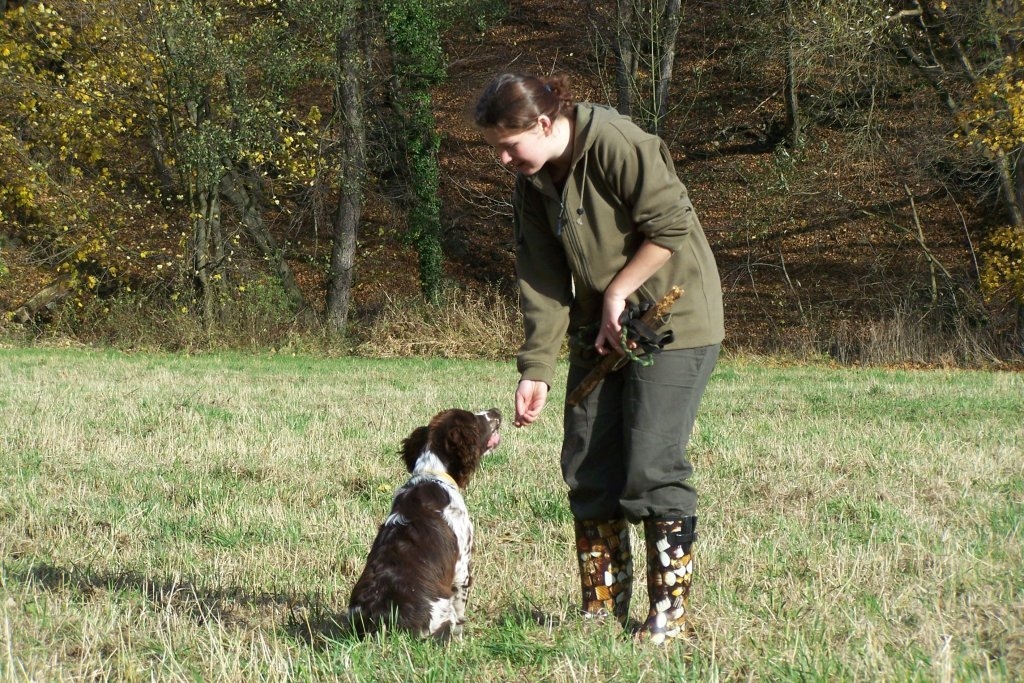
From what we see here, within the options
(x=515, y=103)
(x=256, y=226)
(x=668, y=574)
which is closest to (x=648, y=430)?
(x=668, y=574)

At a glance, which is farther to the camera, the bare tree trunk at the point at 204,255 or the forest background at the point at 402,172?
the bare tree trunk at the point at 204,255

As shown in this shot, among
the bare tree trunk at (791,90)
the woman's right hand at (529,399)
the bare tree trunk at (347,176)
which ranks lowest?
the woman's right hand at (529,399)

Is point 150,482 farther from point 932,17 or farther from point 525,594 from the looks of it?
point 932,17

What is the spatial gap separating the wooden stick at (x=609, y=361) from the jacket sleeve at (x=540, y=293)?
169 millimetres

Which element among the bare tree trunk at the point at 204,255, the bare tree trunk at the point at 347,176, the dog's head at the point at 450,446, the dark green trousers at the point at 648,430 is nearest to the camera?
the dark green trousers at the point at 648,430

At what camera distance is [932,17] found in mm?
23891

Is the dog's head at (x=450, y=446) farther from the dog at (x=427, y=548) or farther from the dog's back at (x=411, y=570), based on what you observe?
the dog's back at (x=411, y=570)

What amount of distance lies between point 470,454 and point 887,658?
2054 mm

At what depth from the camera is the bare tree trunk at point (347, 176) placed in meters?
22.5

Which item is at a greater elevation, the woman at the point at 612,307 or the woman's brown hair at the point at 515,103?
the woman's brown hair at the point at 515,103

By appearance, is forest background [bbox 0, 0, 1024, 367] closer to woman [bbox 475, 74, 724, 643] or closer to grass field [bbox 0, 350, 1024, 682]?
grass field [bbox 0, 350, 1024, 682]

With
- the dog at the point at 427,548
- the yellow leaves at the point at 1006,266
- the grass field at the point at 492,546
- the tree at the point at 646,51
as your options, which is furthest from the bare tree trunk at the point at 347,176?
the dog at the point at 427,548

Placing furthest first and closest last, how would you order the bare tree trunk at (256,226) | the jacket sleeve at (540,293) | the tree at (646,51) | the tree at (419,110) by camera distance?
the tree at (419,110) < the bare tree trunk at (256,226) < the tree at (646,51) < the jacket sleeve at (540,293)

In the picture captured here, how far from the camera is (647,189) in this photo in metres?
4.02
